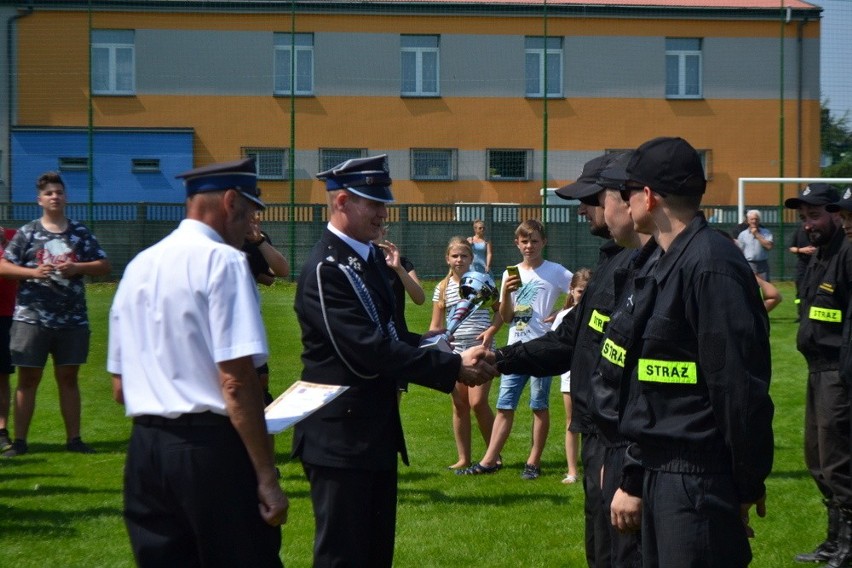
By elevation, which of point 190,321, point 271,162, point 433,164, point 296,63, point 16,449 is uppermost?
point 296,63

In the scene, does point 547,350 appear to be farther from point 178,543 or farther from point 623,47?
point 623,47

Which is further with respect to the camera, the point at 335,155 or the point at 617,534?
the point at 335,155

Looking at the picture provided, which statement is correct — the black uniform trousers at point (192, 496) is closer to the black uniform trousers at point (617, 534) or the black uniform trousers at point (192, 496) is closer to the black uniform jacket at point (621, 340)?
the black uniform jacket at point (621, 340)

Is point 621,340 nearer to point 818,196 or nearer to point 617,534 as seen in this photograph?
point 617,534

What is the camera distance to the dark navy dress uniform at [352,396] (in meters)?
5.06

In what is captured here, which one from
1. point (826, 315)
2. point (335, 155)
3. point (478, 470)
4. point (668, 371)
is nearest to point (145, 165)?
point (335, 155)

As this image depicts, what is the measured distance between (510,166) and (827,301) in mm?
22309

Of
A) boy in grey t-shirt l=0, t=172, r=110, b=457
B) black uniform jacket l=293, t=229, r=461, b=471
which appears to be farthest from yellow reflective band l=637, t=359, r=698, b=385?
boy in grey t-shirt l=0, t=172, r=110, b=457

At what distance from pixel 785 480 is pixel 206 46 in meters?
22.2

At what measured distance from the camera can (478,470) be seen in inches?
384

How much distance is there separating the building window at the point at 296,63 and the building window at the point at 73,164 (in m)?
4.78

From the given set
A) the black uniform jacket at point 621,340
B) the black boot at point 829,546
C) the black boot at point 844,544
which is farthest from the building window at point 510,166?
the black uniform jacket at point 621,340

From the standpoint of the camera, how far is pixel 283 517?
14.0 ft

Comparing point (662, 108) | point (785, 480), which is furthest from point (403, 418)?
point (662, 108)
